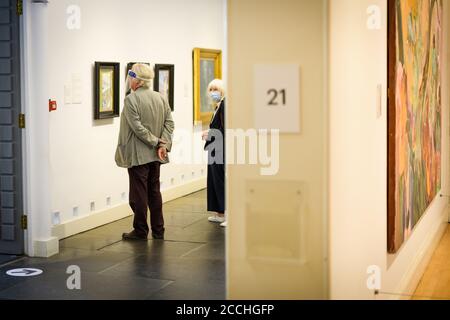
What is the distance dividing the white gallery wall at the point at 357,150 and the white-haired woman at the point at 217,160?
3276 mm

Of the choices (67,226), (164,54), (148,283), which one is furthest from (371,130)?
(164,54)

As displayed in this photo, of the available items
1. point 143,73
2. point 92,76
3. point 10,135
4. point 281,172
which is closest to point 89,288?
point 10,135

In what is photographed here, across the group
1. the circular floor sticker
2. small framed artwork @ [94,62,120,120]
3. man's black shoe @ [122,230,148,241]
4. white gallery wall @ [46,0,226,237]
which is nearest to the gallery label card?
white gallery wall @ [46,0,226,237]

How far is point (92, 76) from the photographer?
307 inches

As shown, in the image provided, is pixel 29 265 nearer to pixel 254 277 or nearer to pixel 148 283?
pixel 148 283

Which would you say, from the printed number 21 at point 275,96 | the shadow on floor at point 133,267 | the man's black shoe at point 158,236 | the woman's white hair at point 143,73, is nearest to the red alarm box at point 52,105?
the woman's white hair at point 143,73

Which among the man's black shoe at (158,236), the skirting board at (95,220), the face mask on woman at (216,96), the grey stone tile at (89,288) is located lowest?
the grey stone tile at (89,288)

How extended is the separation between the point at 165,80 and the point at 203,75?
1340 millimetres

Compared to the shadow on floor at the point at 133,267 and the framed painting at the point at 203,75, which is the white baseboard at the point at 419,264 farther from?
the framed painting at the point at 203,75

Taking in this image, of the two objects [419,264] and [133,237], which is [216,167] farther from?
[419,264]

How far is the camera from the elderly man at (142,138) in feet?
23.1

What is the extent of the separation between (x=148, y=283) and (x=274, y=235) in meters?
2.37

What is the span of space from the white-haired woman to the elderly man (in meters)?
0.62

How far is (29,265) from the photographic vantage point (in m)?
6.20
